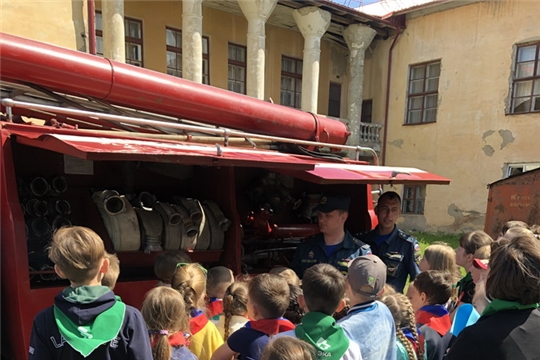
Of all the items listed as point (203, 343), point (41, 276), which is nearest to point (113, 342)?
point (203, 343)

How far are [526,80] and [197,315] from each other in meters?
12.7

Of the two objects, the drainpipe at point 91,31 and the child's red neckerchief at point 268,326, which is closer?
the child's red neckerchief at point 268,326

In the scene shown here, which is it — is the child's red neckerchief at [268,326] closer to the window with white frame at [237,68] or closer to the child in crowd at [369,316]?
the child in crowd at [369,316]

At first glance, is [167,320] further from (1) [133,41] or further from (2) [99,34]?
(1) [133,41]

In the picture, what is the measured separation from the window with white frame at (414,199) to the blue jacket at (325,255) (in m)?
10.9

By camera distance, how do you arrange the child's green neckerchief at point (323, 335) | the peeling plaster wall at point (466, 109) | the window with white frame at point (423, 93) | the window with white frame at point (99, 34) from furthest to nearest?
the window with white frame at point (423, 93), the peeling plaster wall at point (466, 109), the window with white frame at point (99, 34), the child's green neckerchief at point (323, 335)

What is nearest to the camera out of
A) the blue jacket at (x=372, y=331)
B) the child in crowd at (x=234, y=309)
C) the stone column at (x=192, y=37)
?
the blue jacket at (x=372, y=331)

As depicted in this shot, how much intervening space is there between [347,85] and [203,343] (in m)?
14.6

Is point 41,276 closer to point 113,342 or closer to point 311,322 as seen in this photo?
point 113,342

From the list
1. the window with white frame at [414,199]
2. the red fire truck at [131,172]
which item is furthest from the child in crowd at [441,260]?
the window with white frame at [414,199]

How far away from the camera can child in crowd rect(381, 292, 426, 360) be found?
2.08 m

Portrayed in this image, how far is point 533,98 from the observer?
11.6 meters

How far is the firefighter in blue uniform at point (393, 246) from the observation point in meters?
3.58

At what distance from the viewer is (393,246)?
3664mm
